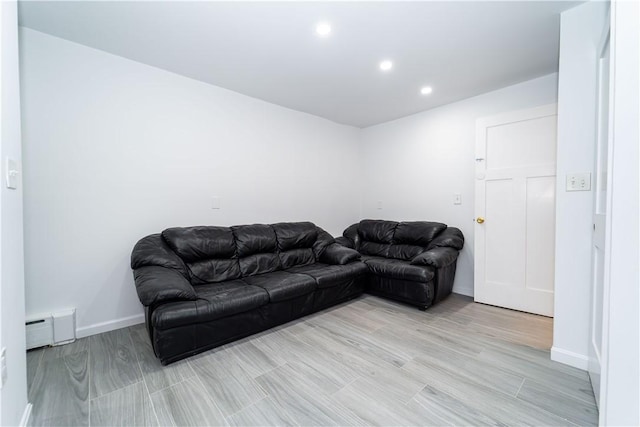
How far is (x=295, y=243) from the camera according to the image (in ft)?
11.5

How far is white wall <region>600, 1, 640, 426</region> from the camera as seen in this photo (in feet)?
3.60

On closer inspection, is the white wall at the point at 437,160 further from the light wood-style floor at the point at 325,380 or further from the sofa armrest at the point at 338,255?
the light wood-style floor at the point at 325,380

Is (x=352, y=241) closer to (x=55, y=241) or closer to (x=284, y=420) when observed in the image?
(x=284, y=420)

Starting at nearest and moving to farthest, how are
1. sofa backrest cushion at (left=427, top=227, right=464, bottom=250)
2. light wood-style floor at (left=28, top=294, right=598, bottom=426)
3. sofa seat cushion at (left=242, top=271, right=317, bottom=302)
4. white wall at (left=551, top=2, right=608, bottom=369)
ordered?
light wood-style floor at (left=28, top=294, right=598, bottom=426), white wall at (left=551, top=2, right=608, bottom=369), sofa seat cushion at (left=242, top=271, right=317, bottom=302), sofa backrest cushion at (left=427, top=227, right=464, bottom=250)

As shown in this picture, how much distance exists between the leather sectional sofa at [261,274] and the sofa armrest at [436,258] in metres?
0.01

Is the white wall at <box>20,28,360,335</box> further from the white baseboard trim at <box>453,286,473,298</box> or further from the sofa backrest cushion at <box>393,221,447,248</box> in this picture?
the white baseboard trim at <box>453,286,473,298</box>

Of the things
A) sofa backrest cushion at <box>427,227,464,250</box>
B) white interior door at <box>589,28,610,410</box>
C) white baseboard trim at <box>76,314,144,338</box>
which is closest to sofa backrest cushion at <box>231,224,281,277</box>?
white baseboard trim at <box>76,314,144,338</box>

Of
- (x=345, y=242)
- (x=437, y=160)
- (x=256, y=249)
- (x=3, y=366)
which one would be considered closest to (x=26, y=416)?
(x=3, y=366)

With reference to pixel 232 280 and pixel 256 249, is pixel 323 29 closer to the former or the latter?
pixel 256 249

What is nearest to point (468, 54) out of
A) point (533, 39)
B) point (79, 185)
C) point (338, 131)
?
point (533, 39)

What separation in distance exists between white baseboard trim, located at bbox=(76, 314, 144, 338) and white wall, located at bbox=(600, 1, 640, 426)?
3455mm

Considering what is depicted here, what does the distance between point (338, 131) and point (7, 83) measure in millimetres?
3913

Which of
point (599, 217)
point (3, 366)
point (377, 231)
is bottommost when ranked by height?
point (3, 366)

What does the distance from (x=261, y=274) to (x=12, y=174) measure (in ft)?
6.98
